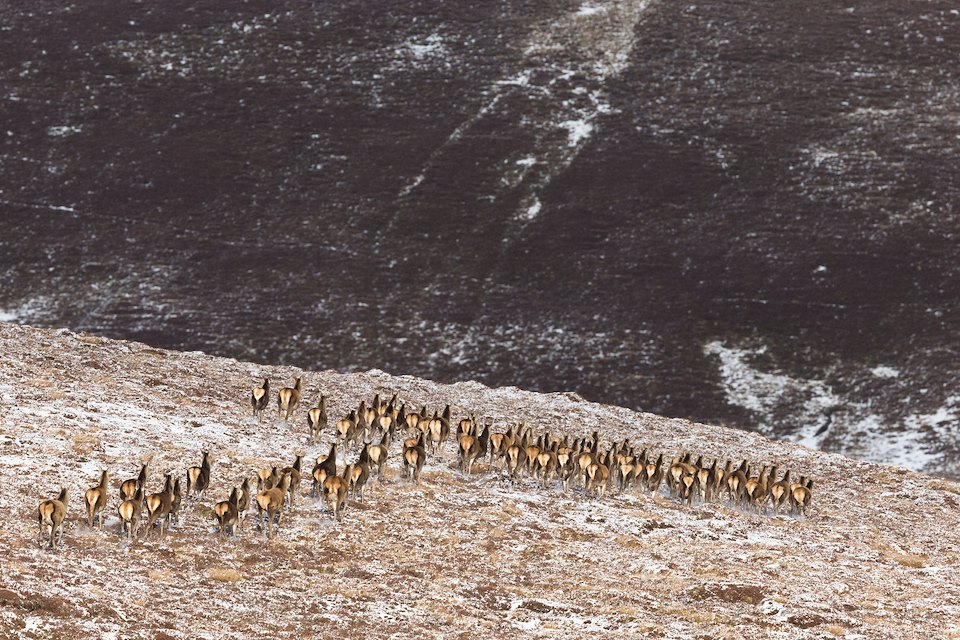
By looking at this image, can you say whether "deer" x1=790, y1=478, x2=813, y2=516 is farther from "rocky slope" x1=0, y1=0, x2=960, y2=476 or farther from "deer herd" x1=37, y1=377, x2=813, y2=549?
"rocky slope" x1=0, y1=0, x2=960, y2=476

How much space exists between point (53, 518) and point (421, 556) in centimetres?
561

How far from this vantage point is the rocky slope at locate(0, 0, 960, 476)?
184 feet

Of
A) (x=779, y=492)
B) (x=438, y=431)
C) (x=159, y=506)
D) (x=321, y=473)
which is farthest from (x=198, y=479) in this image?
(x=779, y=492)

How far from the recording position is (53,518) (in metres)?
16.6

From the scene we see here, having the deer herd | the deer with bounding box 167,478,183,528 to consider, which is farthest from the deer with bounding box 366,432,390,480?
the deer with bounding box 167,478,183,528

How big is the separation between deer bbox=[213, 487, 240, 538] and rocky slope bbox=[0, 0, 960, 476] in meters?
33.9

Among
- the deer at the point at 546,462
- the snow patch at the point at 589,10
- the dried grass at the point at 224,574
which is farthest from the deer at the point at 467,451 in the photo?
the snow patch at the point at 589,10

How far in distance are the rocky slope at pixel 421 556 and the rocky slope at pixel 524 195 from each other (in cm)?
2607

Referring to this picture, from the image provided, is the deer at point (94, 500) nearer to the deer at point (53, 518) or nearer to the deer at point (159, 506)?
the deer at point (53, 518)

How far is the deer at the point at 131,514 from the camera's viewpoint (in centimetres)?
1736

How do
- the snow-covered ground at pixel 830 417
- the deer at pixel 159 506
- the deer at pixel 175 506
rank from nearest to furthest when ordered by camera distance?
the deer at pixel 159 506, the deer at pixel 175 506, the snow-covered ground at pixel 830 417

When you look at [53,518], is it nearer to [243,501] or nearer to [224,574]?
[224,574]

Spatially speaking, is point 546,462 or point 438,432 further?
point 438,432

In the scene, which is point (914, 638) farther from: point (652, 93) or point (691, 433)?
point (652, 93)
